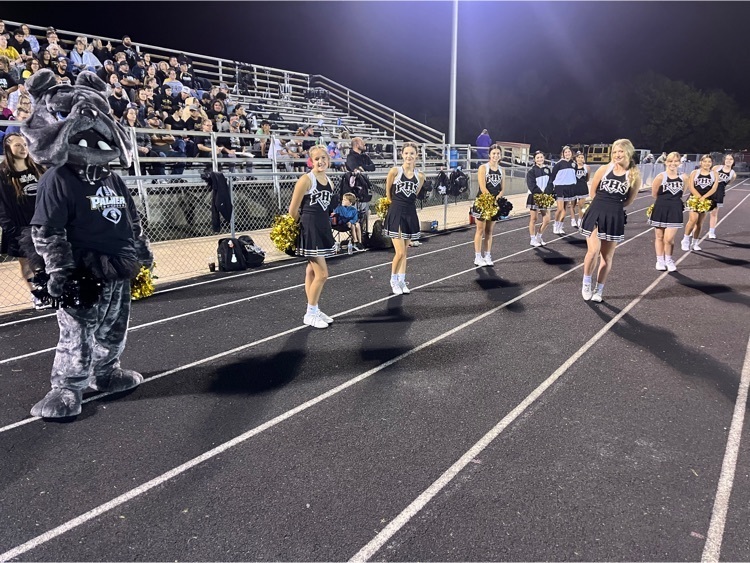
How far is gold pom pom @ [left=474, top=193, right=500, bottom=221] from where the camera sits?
796 centimetres

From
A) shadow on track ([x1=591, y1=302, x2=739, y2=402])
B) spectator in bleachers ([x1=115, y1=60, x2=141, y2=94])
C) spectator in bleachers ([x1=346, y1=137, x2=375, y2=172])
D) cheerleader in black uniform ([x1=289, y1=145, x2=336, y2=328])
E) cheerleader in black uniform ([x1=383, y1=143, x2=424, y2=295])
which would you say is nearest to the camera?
shadow on track ([x1=591, y1=302, x2=739, y2=402])

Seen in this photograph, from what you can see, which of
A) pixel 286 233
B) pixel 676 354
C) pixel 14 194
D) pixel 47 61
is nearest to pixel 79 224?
pixel 286 233

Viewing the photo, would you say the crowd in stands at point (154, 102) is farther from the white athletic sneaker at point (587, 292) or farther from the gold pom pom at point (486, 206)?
the white athletic sneaker at point (587, 292)

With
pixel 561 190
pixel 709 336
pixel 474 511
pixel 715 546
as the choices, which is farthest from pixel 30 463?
pixel 561 190

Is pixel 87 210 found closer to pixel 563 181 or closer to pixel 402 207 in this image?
pixel 402 207

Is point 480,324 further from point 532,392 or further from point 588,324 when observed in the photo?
point 532,392

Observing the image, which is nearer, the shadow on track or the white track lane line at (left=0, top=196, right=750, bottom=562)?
the white track lane line at (left=0, top=196, right=750, bottom=562)

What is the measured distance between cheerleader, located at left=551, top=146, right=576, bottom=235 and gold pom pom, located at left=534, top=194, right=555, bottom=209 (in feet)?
4.03

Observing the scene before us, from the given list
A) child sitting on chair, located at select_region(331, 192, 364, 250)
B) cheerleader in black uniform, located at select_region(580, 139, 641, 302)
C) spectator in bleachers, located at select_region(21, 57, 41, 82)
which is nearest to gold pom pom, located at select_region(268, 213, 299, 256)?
cheerleader in black uniform, located at select_region(580, 139, 641, 302)

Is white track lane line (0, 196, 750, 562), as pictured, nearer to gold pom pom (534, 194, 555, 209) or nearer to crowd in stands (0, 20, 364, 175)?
gold pom pom (534, 194, 555, 209)

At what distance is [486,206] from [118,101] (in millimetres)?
8440

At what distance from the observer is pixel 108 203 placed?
11.7 feet

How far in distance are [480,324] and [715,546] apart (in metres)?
3.34

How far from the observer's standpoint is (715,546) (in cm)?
238
